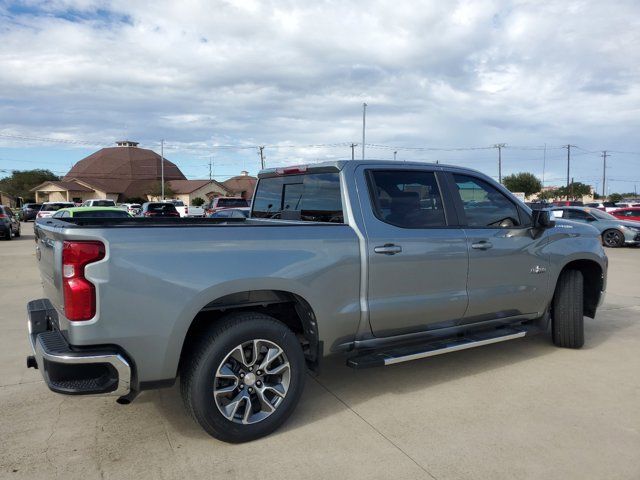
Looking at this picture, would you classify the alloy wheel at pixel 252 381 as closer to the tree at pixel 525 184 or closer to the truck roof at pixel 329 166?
the truck roof at pixel 329 166

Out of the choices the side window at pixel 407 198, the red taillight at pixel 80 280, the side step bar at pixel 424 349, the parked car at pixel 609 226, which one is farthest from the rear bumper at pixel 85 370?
the parked car at pixel 609 226

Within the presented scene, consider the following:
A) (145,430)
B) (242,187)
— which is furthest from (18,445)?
(242,187)

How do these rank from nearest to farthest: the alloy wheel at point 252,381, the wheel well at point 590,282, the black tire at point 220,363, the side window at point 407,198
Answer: the black tire at point 220,363 < the alloy wheel at point 252,381 < the side window at point 407,198 < the wheel well at point 590,282

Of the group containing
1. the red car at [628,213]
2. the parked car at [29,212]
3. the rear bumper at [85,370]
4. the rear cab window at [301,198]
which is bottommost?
the parked car at [29,212]

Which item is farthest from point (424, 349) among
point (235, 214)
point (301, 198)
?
point (235, 214)

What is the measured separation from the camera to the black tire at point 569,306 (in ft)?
17.8

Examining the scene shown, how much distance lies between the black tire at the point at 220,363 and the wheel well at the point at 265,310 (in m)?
0.10

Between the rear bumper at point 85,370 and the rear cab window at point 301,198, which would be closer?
the rear bumper at point 85,370

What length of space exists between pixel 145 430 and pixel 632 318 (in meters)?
6.52

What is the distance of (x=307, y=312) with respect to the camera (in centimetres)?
382

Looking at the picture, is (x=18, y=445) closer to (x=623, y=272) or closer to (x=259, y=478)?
(x=259, y=478)

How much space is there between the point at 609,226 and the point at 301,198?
1672 centimetres

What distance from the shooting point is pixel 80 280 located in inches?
119

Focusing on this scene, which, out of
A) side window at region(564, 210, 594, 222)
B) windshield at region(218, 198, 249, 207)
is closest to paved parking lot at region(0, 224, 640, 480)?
side window at region(564, 210, 594, 222)
